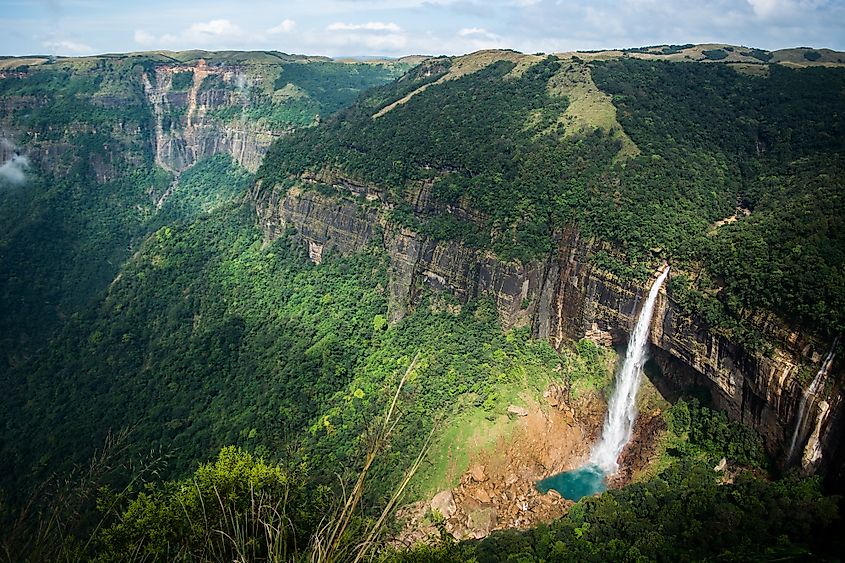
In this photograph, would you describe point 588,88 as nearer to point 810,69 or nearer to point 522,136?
point 522,136

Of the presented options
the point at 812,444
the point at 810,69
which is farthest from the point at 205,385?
the point at 810,69

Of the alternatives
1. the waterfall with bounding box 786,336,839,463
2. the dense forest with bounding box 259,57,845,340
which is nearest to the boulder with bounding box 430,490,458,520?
the dense forest with bounding box 259,57,845,340

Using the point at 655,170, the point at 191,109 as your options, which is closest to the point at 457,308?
the point at 655,170

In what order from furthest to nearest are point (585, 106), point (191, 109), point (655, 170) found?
1. point (191, 109)
2. point (585, 106)
3. point (655, 170)

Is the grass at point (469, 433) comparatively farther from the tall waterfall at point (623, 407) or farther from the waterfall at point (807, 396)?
the waterfall at point (807, 396)

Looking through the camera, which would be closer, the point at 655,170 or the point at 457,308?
the point at 655,170

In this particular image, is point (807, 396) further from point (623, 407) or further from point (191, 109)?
point (191, 109)

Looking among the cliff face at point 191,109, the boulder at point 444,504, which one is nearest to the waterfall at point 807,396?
the boulder at point 444,504
